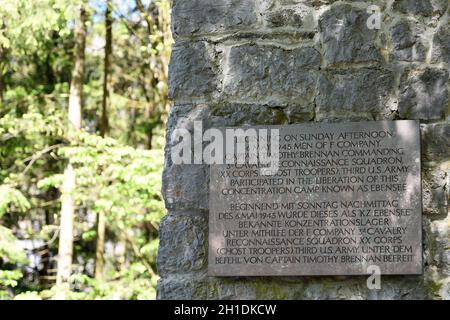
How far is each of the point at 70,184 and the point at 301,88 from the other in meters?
7.63

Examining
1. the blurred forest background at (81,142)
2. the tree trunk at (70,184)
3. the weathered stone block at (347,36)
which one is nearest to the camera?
the weathered stone block at (347,36)

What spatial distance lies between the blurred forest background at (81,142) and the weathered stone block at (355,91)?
5994mm

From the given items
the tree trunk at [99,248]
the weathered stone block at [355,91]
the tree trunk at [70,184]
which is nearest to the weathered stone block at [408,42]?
the weathered stone block at [355,91]

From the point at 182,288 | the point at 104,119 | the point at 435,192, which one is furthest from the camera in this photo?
the point at 104,119

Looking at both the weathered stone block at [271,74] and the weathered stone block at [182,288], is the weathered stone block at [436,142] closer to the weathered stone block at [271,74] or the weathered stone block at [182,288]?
the weathered stone block at [271,74]

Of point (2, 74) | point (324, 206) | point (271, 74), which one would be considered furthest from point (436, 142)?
point (2, 74)

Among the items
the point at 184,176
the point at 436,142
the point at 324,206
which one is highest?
the point at 436,142

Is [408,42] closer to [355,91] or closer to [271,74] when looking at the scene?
[355,91]

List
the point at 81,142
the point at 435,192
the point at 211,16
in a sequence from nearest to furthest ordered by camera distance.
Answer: the point at 435,192, the point at 211,16, the point at 81,142

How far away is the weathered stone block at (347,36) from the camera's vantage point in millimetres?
3936

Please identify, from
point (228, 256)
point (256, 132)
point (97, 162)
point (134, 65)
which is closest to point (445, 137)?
point (256, 132)

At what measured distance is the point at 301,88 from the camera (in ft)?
13.0

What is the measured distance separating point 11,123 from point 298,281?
8.08 m

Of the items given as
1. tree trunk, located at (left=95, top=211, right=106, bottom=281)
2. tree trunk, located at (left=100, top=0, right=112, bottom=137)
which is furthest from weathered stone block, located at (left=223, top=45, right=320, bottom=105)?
tree trunk, located at (left=95, top=211, right=106, bottom=281)
